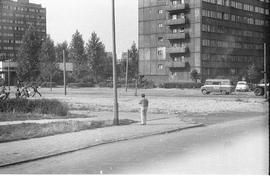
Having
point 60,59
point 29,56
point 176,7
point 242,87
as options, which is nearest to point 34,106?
point 242,87

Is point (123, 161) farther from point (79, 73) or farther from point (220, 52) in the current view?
point (79, 73)

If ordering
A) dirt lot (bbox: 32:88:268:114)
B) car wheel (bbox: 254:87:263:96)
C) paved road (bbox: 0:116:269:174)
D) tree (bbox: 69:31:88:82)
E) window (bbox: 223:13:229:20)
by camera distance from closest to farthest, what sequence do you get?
paved road (bbox: 0:116:269:174)
dirt lot (bbox: 32:88:268:114)
car wheel (bbox: 254:87:263:96)
window (bbox: 223:13:229:20)
tree (bbox: 69:31:88:82)

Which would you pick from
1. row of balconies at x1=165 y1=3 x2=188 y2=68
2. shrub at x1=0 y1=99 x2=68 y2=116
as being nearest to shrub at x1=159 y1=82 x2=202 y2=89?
row of balconies at x1=165 y1=3 x2=188 y2=68

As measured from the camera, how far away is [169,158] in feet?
29.0

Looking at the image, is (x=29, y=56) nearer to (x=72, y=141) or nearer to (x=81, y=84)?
(x=81, y=84)

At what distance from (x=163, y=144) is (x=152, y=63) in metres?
69.5

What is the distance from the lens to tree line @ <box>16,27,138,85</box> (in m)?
70.3

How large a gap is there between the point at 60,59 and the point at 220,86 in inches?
2306

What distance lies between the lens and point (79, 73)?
84.9m

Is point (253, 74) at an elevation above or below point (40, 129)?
above

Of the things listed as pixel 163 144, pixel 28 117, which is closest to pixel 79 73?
pixel 28 117

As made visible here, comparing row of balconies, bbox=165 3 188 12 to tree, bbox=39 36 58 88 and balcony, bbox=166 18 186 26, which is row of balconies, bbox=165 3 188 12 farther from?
tree, bbox=39 36 58 88

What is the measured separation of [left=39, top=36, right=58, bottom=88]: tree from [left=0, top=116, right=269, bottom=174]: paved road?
57796 millimetres

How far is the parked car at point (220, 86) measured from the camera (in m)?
44.7
